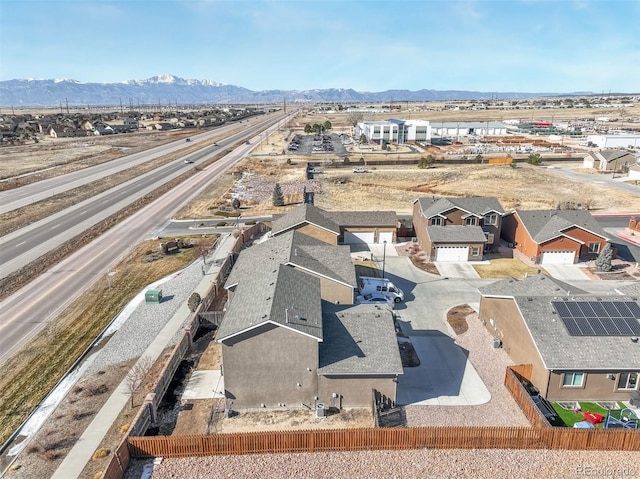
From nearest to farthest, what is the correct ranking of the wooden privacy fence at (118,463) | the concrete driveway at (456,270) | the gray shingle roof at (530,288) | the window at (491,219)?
the wooden privacy fence at (118,463)
the gray shingle roof at (530,288)
the concrete driveway at (456,270)
the window at (491,219)

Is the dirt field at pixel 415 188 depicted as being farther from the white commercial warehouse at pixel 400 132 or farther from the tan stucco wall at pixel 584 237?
the white commercial warehouse at pixel 400 132

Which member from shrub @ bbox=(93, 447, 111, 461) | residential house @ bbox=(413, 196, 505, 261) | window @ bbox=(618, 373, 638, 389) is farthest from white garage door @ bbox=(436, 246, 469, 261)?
shrub @ bbox=(93, 447, 111, 461)

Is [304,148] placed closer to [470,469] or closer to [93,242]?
[93,242]

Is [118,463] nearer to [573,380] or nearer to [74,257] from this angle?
[573,380]

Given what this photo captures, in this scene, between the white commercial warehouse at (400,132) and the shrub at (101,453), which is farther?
the white commercial warehouse at (400,132)

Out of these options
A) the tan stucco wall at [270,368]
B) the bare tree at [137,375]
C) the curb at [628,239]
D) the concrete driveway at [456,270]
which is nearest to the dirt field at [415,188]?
the curb at [628,239]

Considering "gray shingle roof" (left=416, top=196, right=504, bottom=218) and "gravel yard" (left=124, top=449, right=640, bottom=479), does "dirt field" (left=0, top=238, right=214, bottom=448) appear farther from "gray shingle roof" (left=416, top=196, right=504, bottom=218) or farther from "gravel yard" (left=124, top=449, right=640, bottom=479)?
"gray shingle roof" (left=416, top=196, right=504, bottom=218)
